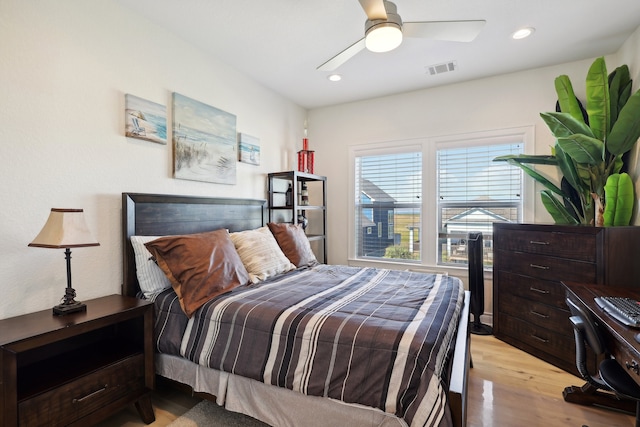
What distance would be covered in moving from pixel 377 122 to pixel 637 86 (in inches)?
90.7

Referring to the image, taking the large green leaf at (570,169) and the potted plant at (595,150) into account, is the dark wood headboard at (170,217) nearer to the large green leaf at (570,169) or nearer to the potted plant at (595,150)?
the potted plant at (595,150)

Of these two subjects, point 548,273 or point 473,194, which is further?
point 473,194

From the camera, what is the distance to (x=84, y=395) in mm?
1578

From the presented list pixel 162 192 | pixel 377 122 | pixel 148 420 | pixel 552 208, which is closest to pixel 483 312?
pixel 552 208

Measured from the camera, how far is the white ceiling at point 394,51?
219 cm

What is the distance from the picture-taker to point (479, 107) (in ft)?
11.1

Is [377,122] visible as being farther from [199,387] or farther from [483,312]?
[199,387]

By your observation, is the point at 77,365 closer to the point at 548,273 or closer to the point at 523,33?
the point at 548,273

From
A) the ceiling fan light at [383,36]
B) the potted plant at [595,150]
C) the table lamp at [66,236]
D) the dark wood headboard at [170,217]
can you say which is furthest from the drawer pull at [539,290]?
the table lamp at [66,236]

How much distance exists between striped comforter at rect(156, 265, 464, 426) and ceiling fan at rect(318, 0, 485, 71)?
1.53 meters

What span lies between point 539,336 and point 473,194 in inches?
59.8

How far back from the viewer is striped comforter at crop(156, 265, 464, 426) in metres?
1.29

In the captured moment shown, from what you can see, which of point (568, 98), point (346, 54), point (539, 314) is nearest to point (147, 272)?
point (346, 54)

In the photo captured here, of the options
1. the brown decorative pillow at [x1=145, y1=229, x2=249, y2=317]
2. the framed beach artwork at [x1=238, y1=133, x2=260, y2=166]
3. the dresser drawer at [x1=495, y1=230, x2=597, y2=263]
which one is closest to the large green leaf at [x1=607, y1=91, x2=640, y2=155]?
the dresser drawer at [x1=495, y1=230, x2=597, y2=263]
